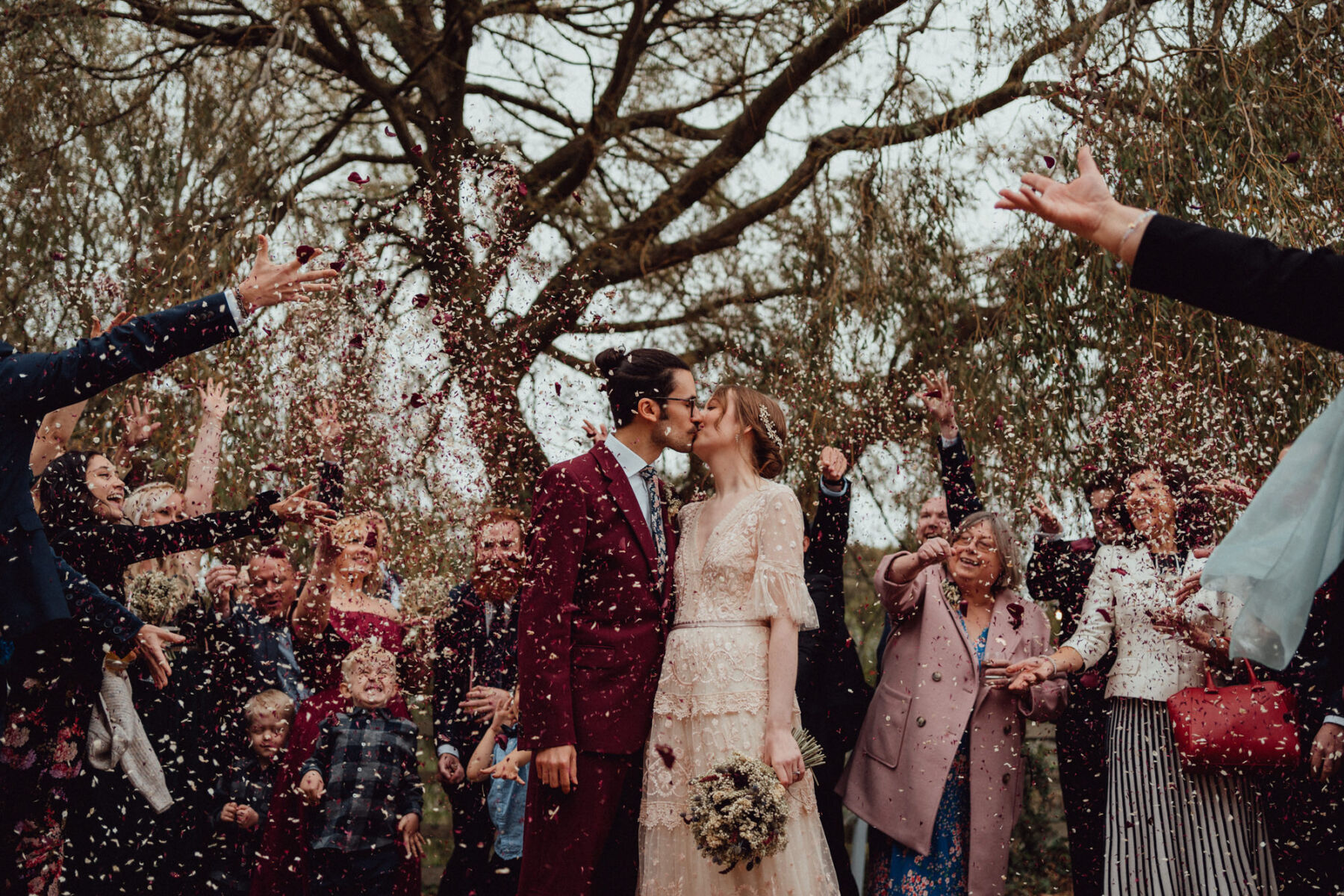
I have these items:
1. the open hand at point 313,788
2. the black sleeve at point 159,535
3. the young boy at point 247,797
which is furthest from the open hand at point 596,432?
the young boy at point 247,797

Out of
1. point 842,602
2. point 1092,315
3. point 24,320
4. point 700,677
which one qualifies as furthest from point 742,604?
point 24,320

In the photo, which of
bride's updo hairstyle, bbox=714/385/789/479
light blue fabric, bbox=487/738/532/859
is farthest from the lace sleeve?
light blue fabric, bbox=487/738/532/859

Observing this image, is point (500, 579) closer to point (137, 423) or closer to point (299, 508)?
point (299, 508)

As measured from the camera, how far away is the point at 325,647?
4.17 meters

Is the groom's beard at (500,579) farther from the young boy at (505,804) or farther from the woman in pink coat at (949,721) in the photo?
the woman in pink coat at (949,721)

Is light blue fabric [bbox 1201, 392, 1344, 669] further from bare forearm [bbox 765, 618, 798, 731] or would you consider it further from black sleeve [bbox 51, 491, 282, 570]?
black sleeve [bbox 51, 491, 282, 570]

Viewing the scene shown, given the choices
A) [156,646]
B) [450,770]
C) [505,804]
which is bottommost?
[505,804]

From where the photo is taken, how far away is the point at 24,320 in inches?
196

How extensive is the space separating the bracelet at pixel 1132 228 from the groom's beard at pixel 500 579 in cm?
277

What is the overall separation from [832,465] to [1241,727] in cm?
144

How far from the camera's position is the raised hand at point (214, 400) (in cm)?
440

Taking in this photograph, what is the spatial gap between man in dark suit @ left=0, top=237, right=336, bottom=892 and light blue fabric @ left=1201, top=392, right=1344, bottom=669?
2.30 meters

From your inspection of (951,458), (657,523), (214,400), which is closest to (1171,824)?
(951,458)

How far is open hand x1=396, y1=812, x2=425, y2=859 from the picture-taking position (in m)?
4.00
